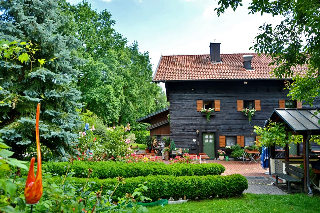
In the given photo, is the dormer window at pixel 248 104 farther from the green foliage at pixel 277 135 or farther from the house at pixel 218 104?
the green foliage at pixel 277 135

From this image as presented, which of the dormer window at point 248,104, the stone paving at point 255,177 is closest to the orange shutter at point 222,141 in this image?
the stone paving at point 255,177

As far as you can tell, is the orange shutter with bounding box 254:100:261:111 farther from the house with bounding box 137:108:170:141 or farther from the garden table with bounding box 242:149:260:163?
the house with bounding box 137:108:170:141

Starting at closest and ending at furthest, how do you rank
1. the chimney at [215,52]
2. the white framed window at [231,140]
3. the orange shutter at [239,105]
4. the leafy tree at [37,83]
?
the leafy tree at [37,83] < the orange shutter at [239,105] < the white framed window at [231,140] < the chimney at [215,52]

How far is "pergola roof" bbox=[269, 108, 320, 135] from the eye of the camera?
9211 millimetres

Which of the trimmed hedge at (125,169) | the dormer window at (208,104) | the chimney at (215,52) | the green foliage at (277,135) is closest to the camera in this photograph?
the trimmed hedge at (125,169)

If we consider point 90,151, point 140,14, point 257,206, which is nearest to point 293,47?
point 257,206

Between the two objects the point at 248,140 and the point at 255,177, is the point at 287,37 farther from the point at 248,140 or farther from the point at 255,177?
the point at 248,140

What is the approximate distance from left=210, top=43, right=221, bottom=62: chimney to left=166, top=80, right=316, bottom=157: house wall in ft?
9.04

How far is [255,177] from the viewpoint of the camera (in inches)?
508

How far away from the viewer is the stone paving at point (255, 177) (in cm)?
1028

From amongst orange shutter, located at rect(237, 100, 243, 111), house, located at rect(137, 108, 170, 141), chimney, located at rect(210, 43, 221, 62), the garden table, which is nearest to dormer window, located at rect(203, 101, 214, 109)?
orange shutter, located at rect(237, 100, 243, 111)

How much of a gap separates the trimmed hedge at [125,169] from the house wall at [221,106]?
29.6ft

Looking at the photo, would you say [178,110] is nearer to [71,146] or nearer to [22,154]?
[71,146]

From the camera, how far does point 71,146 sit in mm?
10508
